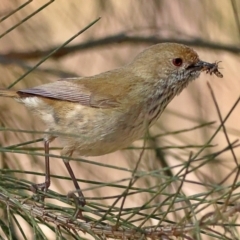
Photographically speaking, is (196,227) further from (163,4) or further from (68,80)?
(163,4)

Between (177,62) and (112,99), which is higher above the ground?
(177,62)

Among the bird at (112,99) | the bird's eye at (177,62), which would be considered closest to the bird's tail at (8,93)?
the bird at (112,99)

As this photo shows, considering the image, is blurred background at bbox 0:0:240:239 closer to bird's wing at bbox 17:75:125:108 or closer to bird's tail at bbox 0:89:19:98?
bird's tail at bbox 0:89:19:98

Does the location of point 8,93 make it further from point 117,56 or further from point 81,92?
point 117,56

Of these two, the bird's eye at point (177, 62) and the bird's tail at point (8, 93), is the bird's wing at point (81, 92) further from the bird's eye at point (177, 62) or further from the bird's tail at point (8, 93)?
the bird's eye at point (177, 62)

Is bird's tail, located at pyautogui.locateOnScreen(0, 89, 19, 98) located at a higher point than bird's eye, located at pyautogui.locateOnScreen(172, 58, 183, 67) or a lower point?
lower

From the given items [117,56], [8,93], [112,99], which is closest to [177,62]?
[112,99]

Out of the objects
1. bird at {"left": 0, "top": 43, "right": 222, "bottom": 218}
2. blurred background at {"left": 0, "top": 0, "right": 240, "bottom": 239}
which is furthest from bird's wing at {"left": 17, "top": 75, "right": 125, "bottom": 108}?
blurred background at {"left": 0, "top": 0, "right": 240, "bottom": 239}
